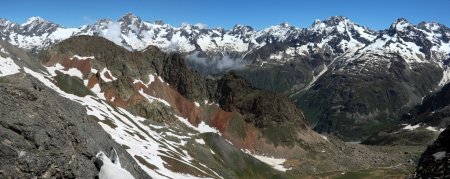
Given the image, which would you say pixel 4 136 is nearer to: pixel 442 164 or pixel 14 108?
pixel 14 108

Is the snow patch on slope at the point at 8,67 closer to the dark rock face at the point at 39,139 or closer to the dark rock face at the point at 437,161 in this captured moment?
the dark rock face at the point at 39,139

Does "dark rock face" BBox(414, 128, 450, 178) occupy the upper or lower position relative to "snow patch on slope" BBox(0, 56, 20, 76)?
lower

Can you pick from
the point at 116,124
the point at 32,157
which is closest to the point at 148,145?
the point at 116,124

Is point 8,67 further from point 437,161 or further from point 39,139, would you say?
point 437,161

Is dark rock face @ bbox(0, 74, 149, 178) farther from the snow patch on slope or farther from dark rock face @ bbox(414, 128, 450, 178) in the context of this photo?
the snow patch on slope

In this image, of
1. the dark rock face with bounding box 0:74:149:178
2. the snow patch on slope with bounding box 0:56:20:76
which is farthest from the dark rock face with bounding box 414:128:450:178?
the snow patch on slope with bounding box 0:56:20:76

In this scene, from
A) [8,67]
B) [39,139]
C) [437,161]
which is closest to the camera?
[437,161]

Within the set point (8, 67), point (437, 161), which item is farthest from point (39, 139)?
point (8, 67)
